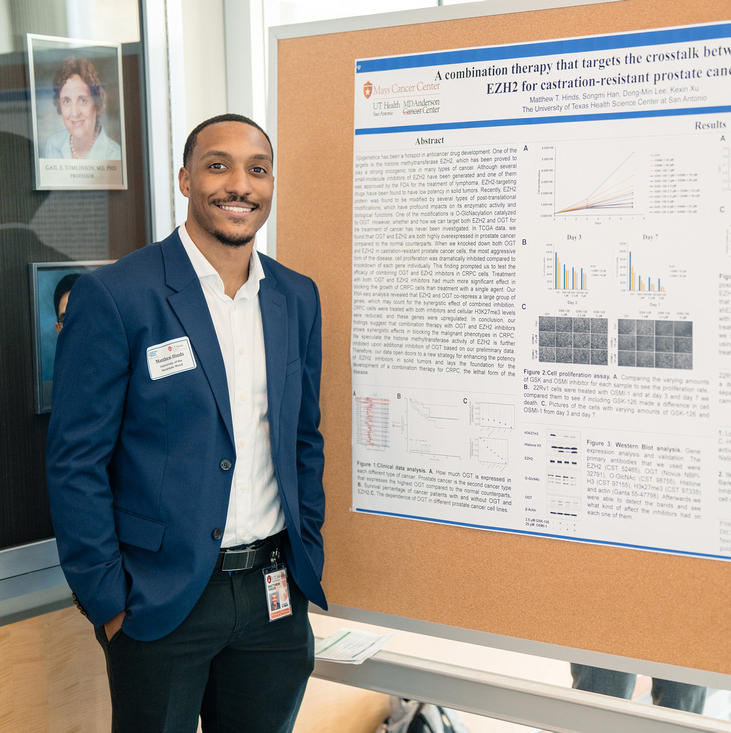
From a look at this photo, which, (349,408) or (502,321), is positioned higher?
(502,321)

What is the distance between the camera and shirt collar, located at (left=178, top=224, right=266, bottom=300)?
158 cm

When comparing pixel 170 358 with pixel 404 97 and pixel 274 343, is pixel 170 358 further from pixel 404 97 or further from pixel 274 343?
pixel 404 97

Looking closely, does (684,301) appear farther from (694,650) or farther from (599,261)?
(694,650)

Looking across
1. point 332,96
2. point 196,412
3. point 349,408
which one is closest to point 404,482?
point 349,408

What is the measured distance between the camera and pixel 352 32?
1.83 meters

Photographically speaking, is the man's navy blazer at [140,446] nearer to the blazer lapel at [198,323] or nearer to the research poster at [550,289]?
the blazer lapel at [198,323]

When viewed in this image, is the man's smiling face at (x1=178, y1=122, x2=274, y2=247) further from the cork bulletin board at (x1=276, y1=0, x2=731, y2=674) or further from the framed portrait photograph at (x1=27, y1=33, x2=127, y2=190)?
the framed portrait photograph at (x1=27, y1=33, x2=127, y2=190)

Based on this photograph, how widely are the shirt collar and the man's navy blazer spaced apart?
2 centimetres

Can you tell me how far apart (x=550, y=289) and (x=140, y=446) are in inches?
36.6

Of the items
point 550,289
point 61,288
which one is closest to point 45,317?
point 61,288

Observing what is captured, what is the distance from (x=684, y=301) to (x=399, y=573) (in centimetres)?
92

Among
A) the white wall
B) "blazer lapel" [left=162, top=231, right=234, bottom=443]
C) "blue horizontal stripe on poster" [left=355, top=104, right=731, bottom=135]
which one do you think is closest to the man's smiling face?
"blazer lapel" [left=162, top=231, right=234, bottom=443]

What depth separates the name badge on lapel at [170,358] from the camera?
1473 mm

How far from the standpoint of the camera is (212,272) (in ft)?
5.18
